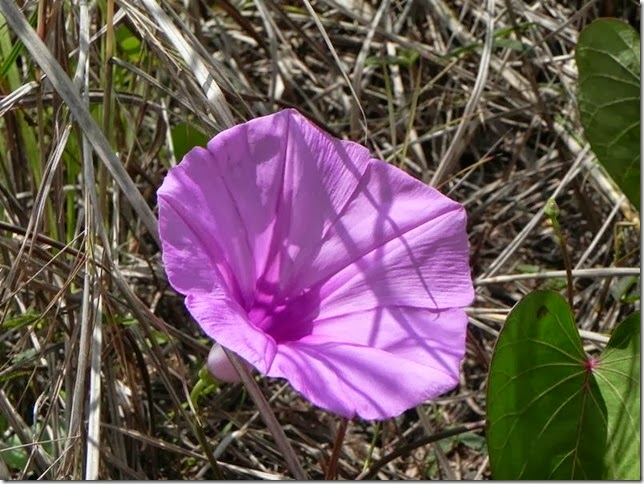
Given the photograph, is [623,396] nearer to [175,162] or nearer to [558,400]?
[558,400]

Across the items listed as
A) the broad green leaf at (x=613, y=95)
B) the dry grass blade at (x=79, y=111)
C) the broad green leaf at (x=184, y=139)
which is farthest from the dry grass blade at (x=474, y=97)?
the dry grass blade at (x=79, y=111)

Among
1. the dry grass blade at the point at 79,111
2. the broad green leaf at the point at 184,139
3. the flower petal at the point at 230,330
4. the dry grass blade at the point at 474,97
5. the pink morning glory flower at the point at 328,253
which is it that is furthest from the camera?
the broad green leaf at the point at 184,139

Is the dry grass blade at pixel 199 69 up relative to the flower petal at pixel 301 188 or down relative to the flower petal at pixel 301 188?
up

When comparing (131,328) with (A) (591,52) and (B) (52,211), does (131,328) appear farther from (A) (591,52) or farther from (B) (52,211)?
(A) (591,52)

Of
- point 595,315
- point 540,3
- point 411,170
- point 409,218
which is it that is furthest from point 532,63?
point 409,218

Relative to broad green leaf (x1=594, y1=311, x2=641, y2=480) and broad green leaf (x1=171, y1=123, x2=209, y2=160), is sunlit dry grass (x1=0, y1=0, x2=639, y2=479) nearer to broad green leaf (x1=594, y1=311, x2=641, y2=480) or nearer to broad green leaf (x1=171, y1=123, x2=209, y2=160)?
broad green leaf (x1=171, y1=123, x2=209, y2=160)

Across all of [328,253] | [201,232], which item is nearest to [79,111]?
[201,232]

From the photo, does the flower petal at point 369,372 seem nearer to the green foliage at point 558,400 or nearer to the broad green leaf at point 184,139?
the green foliage at point 558,400
